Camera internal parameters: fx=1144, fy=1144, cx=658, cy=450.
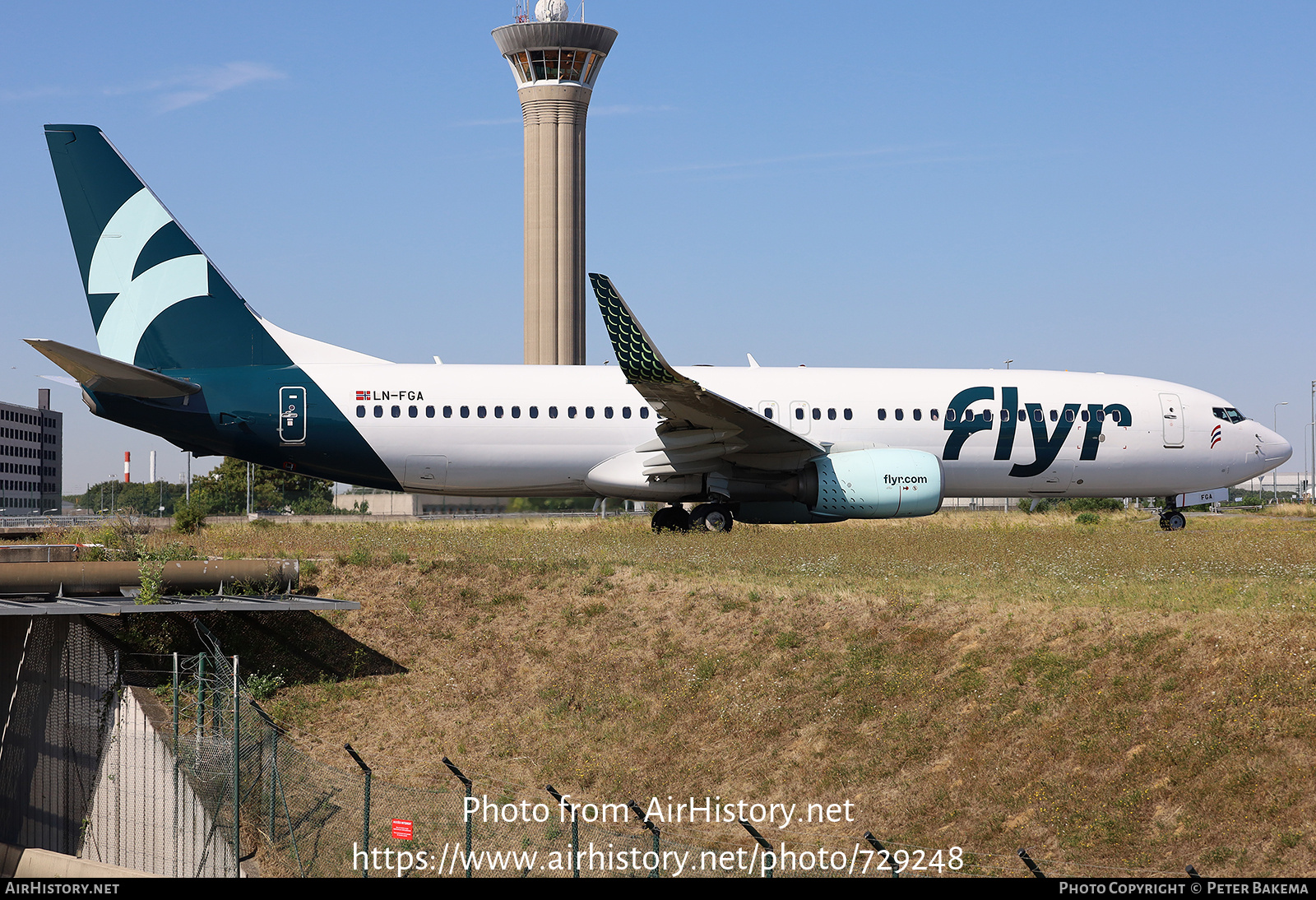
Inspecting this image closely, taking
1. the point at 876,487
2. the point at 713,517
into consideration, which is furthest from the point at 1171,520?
the point at 713,517

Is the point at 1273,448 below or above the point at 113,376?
below

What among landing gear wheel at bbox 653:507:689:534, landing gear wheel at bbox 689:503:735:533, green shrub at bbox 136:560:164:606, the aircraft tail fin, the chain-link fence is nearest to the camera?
the chain-link fence

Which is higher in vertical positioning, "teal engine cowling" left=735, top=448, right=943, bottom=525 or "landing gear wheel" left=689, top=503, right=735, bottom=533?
"teal engine cowling" left=735, top=448, right=943, bottom=525

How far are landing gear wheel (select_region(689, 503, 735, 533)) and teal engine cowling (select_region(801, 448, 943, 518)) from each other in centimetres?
200

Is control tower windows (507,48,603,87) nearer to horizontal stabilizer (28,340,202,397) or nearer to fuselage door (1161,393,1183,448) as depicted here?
Answer: fuselage door (1161,393,1183,448)

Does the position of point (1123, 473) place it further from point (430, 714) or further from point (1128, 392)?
point (430, 714)

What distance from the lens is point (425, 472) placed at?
25562 millimetres

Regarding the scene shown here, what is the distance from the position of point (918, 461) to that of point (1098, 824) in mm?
13162

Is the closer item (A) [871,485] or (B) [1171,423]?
(A) [871,485]

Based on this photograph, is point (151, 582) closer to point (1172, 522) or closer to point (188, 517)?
point (188, 517)

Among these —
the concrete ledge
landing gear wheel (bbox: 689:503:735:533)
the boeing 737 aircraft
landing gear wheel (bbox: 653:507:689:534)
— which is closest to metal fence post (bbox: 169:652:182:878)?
the concrete ledge

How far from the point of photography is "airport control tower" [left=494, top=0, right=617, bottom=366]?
9775 cm

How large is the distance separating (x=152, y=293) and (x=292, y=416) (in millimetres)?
4327

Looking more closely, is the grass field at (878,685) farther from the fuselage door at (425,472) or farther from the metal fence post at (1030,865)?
the fuselage door at (425,472)
